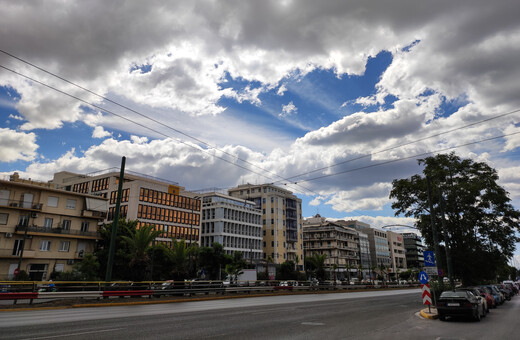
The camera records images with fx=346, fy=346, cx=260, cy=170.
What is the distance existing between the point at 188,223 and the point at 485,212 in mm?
58051

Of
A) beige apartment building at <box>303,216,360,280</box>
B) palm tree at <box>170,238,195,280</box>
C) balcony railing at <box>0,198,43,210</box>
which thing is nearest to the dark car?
palm tree at <box>170,238,195,280</box>

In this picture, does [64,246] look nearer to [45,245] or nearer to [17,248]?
[45,245]

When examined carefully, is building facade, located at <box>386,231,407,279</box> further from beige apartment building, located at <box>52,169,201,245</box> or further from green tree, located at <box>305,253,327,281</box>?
beige apartment building, located at <box>52,169,201,245</box>

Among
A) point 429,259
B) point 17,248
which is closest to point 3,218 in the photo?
point 17,248

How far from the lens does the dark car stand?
1457 cm

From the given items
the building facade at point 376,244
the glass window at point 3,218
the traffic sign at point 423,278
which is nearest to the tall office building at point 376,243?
the building facade at point 376,244

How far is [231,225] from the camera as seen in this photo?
8356cm

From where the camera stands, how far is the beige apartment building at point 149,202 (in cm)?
6625

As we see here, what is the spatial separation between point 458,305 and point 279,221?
274 feet

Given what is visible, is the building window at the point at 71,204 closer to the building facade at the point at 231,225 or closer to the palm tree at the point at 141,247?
the palm tree at the point at 141,247

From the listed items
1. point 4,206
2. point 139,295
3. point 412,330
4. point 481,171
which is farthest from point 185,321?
point 4,206

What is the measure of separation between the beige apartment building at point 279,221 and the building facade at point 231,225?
5.08 metres

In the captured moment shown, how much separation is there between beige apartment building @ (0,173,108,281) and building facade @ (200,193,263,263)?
33.5 meters

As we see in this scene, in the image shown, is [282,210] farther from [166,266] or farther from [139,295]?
[139,295]
